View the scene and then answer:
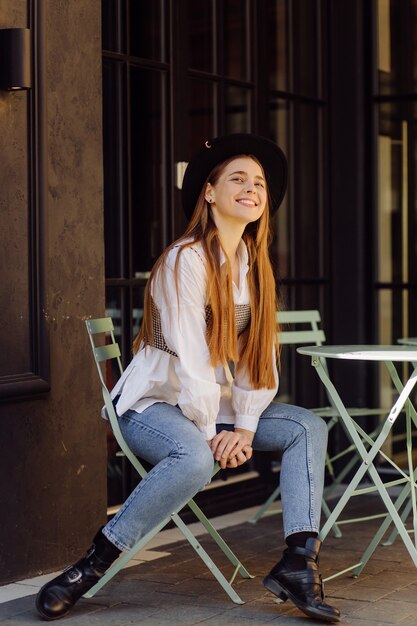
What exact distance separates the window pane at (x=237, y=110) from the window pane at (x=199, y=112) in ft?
0.46

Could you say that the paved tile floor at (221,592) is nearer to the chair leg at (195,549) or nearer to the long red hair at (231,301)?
the chair leg at (195,549)

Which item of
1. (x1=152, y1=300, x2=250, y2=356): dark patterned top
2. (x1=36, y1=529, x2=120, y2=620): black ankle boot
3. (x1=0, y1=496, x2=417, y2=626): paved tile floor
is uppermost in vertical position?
(x1=152, y1=300, x2=250, y2=356): dark patterned top

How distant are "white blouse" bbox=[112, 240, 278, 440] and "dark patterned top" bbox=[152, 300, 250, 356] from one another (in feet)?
0.06

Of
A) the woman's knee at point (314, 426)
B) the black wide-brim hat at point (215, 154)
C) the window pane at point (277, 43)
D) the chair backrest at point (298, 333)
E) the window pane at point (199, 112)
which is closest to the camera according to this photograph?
the woman's knee at point (314, 426)

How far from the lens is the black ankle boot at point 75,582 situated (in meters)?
3.85

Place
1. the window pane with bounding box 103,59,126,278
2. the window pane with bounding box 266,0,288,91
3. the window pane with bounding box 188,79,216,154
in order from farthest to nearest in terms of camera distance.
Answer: the window pane with bounding box 266,0,288,91, the window pane with bounding box 188,79,216,154, the window pane with bounding box 103,59,126,278

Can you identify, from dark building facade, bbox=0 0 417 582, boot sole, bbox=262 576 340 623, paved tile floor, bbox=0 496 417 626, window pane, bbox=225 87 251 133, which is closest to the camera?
boot sole, bbox=262 576 340 623

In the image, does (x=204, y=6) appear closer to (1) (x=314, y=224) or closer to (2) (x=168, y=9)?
(2) (x=168, y=9)

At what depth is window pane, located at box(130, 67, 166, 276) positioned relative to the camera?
5.34 meters

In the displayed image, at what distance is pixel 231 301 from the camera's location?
13.4 feet

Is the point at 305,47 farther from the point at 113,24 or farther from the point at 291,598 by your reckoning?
the point at 291,598

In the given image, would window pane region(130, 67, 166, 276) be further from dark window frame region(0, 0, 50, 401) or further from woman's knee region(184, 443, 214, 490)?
woman's knee region(184, 443, 214, 490)

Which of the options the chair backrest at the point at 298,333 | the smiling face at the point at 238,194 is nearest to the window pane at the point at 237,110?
the chair backrest at the point at 298,333

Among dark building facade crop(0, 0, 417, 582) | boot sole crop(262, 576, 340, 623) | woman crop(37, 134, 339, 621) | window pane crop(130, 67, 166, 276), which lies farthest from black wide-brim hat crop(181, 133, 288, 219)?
boot sole crop(262, 576, 340, 623)
